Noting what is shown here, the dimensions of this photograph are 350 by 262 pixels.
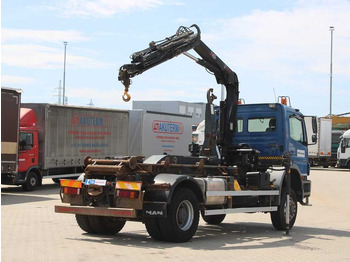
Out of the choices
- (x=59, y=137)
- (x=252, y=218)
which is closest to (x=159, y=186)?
(x=252, y=218)

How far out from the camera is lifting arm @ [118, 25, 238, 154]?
468 inches

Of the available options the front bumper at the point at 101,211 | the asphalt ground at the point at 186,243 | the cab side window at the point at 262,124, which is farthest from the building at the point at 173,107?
the front bumper at the point at 101,211

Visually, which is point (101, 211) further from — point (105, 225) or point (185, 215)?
point (185, 215)

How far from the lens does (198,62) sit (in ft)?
44.5

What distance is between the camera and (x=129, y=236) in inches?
462

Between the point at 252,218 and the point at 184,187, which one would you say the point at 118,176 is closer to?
the point at 184,187

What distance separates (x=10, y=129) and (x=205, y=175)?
11.2 meters

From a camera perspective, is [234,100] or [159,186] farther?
[234,100]

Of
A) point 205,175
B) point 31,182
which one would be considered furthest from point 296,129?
point 31,182

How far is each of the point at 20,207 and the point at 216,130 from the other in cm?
653

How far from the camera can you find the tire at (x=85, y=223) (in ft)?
38.2

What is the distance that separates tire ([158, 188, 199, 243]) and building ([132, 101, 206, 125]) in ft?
284

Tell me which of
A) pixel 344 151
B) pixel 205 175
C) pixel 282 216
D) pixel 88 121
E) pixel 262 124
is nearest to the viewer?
pixel 205 175

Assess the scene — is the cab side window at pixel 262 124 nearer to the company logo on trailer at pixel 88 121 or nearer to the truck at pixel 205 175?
the truck at pixel 205 175
